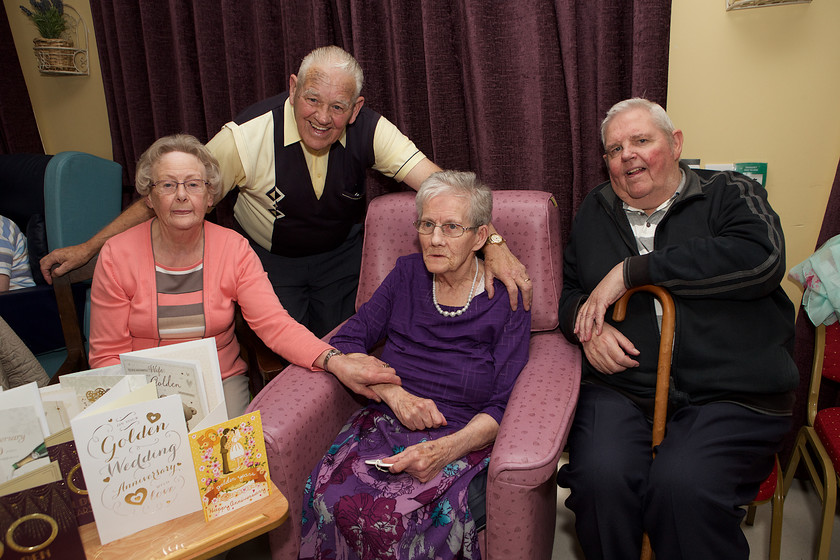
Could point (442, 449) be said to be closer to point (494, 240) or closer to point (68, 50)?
point (494, 240)

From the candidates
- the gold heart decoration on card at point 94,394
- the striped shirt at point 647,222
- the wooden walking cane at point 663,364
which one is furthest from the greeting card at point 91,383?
the striped shirt at point 647,222

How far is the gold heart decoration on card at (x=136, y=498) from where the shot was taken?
109cm

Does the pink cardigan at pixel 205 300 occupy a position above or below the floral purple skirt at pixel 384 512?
above

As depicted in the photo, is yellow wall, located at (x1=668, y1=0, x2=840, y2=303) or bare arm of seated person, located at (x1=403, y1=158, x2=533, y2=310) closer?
bare arm of seated person, located at (x1=403, y1=158, x2=533, y2=310)

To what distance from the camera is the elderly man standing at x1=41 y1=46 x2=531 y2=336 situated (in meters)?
1.85

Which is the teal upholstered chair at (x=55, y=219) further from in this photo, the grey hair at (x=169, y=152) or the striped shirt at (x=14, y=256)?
the grey hair at (x=169, y=152)

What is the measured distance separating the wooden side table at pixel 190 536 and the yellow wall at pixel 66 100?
9.14 feet

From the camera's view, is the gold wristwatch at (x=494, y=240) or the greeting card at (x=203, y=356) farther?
the gold wristwatch at (x=494, y=240)

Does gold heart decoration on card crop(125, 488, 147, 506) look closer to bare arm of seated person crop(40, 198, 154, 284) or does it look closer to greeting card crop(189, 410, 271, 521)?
greeting card crop(189, 410, 271, 521)

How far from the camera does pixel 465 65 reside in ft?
7.11

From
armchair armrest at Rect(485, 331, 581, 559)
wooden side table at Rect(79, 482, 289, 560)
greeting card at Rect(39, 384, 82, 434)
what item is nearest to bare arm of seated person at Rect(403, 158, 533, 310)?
armchair armrest at Rect(485, 331, 581, 559)

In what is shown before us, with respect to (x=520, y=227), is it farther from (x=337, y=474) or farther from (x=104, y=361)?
(x=104, y=361)

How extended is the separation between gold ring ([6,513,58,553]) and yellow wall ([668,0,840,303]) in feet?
6.93

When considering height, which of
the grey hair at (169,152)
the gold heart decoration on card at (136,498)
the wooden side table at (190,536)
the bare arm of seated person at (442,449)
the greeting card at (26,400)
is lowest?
the bare arm of seated person at (442,449)
